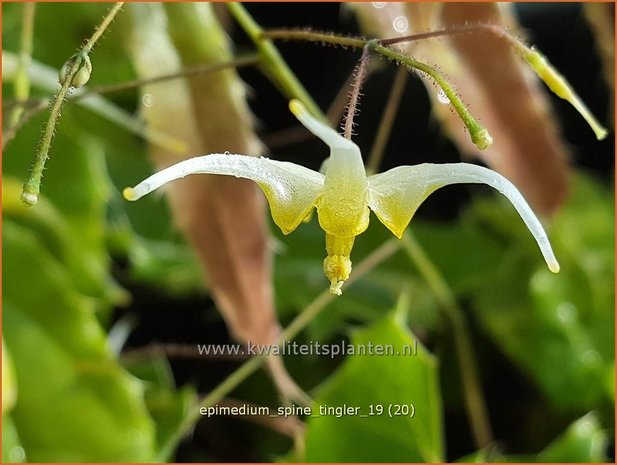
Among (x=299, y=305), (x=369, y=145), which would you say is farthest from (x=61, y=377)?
(x=369, y=145)

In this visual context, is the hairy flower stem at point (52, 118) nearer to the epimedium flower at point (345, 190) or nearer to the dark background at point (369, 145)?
the epimedium flower at point (345, 190)

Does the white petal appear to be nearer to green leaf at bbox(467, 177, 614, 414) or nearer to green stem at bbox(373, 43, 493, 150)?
green stem at bbox(373, 43, 493, 150)

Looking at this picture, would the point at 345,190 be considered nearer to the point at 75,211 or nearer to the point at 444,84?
the point at 444,84

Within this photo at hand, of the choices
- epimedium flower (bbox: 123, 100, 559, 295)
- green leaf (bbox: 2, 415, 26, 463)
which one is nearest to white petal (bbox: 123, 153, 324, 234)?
epimedium flower (bbox: 123, 100, 559, 295)

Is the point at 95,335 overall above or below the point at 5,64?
below

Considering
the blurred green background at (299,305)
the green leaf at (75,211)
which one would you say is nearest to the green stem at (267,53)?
the blurred green background at (299,305)

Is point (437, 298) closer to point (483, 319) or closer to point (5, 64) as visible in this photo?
point (483, 319)

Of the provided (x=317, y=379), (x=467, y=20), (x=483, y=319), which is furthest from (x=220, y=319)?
(x=467, y=20)

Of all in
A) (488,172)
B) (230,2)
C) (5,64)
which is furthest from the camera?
(5,64)
